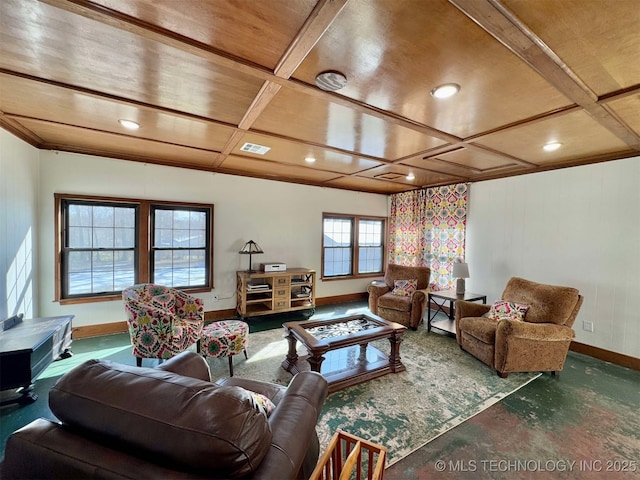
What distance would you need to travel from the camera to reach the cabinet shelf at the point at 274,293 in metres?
4.19

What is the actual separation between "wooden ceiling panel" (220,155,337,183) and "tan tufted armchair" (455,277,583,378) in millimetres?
3060

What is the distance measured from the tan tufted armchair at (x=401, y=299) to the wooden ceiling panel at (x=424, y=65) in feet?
8.76

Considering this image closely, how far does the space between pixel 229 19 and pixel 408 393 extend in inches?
116

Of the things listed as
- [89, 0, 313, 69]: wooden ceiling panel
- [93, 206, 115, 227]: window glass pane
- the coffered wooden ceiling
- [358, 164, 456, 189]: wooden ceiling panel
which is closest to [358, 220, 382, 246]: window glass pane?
[358, 164, 456, 189]: wooden ceiling panel

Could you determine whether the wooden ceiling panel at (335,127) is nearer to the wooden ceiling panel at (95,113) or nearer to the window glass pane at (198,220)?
the wooden ceiling panel at (95,113)

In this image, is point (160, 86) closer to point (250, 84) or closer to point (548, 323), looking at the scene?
point (250, 84)

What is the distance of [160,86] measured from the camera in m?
1.84

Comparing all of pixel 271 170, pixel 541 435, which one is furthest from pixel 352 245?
pixel 541 435

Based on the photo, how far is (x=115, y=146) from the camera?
325 centimetres

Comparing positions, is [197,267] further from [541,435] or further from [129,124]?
[541,435]

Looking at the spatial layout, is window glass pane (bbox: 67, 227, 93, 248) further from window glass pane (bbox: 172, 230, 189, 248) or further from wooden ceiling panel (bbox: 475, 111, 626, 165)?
wooden ceiling panel (bbox: 475, 111, 626, 165)

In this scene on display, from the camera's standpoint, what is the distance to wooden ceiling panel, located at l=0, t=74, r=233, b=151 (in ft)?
6.35

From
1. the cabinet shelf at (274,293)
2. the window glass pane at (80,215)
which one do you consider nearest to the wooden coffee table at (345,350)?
the cabinet shelf at (274,293)

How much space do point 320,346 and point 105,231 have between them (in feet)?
10.9
